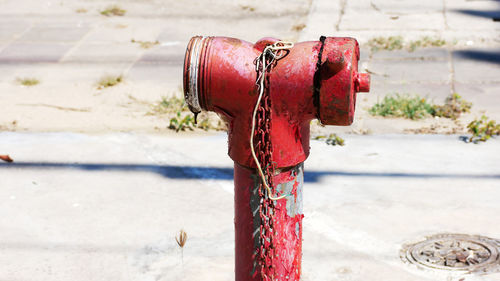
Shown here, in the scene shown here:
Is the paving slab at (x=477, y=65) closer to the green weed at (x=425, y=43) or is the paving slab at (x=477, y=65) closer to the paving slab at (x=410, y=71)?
the paving slab at (x=410, y=71)

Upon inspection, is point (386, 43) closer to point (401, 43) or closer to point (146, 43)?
point (401, 43)

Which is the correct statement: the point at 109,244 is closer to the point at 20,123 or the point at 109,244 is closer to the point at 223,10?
the point at 20,123

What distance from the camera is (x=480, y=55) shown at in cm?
803

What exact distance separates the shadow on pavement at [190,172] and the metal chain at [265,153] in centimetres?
254

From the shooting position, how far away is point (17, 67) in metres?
8.12

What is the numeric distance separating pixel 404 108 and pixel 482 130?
32.3 inches

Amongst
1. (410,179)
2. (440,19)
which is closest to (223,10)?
(440,19)

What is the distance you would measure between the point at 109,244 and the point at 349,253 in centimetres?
150

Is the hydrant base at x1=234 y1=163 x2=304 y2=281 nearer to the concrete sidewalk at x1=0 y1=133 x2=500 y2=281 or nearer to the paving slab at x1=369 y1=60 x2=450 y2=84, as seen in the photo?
the concrete sidewalk at x1=0 y1=133 x2=500 y2=281

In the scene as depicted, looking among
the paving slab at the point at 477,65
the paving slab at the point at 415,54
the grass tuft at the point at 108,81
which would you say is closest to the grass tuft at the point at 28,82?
the grass tuft at the point at 108,81

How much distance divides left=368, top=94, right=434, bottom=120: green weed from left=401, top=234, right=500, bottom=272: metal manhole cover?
7.13 ft

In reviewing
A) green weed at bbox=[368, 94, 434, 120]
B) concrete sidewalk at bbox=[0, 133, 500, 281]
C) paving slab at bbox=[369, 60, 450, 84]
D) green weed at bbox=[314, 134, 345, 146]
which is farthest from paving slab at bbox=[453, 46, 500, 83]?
green weed at bbox=[314, 134, 345, 146]

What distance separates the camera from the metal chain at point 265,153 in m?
2.57

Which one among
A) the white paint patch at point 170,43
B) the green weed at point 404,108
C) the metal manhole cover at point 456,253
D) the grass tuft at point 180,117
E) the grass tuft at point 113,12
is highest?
the grass tuft at point 113,12
